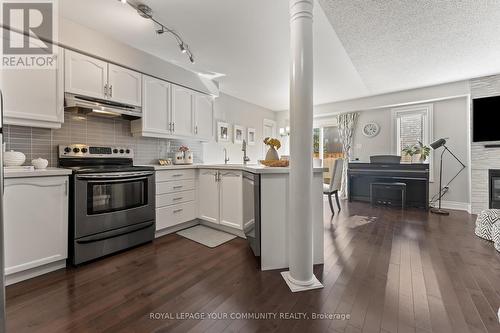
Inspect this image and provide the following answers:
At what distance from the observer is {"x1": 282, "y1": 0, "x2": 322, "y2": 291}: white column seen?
5.57 feet

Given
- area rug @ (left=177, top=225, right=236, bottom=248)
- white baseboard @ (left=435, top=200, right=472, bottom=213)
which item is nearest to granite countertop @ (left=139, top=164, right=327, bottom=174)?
area rug @ (left=177, top=225, right=236, bottom=248)

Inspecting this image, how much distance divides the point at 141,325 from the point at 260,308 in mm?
742

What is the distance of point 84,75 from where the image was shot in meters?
2.37

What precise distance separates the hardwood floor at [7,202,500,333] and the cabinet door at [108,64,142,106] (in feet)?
5.86

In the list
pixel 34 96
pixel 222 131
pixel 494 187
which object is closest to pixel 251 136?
pixel 222 131

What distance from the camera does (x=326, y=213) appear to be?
4.07 metres

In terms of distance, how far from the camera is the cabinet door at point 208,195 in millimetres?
3036

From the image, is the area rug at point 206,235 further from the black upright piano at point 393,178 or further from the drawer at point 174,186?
the black upright piano at point 393,178

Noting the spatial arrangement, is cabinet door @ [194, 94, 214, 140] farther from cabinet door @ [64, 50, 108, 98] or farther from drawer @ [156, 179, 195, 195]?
cabinet door @ [64, 50, 108, 98]

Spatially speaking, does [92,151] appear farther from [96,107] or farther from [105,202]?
[105,202]

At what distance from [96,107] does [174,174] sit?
1.16 meters

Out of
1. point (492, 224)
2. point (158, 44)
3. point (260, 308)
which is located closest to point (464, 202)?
point (492, 224)

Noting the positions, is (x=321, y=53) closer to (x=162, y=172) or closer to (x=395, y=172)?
(x=162, y=172)

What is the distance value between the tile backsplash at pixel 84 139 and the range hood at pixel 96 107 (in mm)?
135
